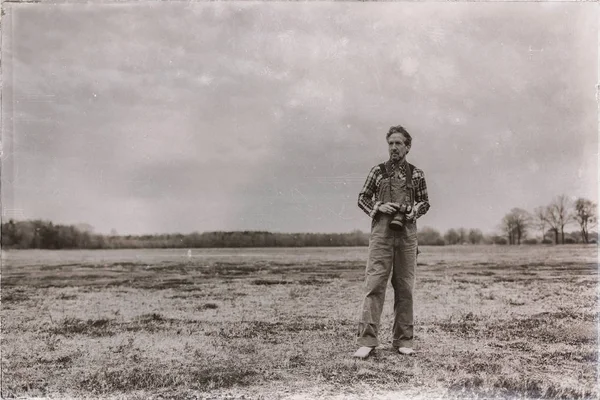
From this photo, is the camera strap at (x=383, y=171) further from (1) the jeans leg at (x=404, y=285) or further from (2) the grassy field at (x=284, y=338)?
(2) the grassy field at (x=284, y=338)

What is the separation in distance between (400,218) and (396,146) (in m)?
0.72

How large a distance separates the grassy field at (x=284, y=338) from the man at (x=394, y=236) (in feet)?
1.00

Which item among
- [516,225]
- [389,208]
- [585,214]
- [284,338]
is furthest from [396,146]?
[516,225]

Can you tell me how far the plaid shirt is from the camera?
508 cm

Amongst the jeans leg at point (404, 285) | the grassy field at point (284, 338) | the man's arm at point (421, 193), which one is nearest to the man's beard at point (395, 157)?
the man's arm at point (421, 193)

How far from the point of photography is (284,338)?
224 inches

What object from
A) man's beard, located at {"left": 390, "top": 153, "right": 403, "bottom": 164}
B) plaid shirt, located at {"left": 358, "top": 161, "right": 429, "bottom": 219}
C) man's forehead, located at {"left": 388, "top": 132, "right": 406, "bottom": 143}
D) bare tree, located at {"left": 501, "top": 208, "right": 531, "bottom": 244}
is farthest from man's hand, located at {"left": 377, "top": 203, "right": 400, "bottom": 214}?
bare tree, located at {"left": 501, "top": 208, "right": 531, "bottom": 244}

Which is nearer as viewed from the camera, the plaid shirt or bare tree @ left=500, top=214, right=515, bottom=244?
the plaid shirt

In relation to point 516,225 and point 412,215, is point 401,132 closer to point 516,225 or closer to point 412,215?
point 412,215

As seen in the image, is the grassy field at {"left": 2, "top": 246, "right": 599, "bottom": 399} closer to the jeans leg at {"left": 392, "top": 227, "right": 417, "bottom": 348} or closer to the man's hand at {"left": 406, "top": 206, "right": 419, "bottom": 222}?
the jeans leg at {"left": 392, "top": 227, "right": 417, "bottom": 348}

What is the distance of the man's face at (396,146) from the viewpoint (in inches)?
199

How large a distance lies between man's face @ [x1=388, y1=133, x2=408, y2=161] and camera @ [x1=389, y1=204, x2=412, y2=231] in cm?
52

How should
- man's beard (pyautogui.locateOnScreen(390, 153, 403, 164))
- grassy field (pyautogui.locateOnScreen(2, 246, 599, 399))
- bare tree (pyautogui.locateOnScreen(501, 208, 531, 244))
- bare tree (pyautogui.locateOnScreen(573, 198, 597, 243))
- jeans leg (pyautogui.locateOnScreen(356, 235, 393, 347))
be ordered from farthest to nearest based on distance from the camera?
bare tree (pyautogui.locateOnScreen(501, 208, 531, 244))
bare tree (pyautogui.locateOnScreen(573, 198, 597, 243))
man's beard (pyautogui.locateOnScreen(390, 153, 403, 164))
jeans leg (pyautogui.locateOnScreen(356, 235, 393, 347))
grassy field (pyautogui.locateOnScreen(2, 246, 599, 399))

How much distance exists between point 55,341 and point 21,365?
0.77m
